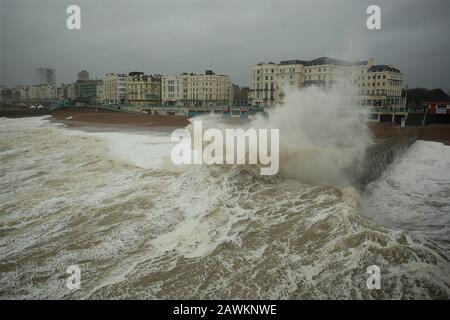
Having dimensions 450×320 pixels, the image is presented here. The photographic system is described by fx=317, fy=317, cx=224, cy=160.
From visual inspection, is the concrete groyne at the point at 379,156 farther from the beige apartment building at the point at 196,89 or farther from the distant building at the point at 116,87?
the distant building at the point at 116,87

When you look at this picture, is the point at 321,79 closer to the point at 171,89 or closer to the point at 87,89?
the point at 171,89

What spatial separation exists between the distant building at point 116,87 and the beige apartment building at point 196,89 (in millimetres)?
16237

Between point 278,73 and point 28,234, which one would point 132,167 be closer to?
point 28,234

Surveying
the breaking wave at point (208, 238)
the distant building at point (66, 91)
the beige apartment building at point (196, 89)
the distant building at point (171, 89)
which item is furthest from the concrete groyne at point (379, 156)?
the distant building at point (66, 91)

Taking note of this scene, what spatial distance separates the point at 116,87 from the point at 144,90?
11.0 metres

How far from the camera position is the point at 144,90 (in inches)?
3775

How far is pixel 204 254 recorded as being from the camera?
21.9ft

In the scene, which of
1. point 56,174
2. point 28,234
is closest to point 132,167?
point 56,174

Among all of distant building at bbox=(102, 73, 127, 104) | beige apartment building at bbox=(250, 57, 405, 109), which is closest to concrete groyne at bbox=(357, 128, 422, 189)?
beige apartment building at bbox=(250, 57, 405, 109)

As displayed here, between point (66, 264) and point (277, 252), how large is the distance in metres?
4.30

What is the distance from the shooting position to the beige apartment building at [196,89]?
284 feet

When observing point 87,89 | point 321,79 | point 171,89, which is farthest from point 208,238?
point 87,89

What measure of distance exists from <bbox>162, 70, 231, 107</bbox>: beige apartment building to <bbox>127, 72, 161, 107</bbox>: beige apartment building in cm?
628
